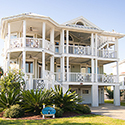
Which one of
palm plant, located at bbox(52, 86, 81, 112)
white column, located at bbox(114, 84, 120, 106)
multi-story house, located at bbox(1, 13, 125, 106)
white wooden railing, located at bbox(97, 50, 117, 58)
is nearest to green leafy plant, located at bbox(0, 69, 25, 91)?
multi-story house, located at bbox(1, 13, 125, 106)

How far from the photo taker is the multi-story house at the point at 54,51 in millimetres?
16547

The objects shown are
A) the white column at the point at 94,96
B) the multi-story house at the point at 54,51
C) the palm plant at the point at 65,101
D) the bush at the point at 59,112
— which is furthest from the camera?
the white column at the point at 94,96

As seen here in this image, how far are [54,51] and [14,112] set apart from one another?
31.5 feet

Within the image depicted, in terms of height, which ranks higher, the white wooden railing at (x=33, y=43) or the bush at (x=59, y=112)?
the white wooden railing at (x=33, y=43)

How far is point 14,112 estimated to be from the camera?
1136cm

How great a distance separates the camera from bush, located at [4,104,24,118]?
11328mm

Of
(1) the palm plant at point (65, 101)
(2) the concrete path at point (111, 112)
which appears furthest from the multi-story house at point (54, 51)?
(2) the concrete path at point (111, 112)

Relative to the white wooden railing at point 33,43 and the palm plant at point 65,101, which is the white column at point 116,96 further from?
the white wooden railing at point 33,43

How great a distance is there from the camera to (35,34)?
1953 centimetres

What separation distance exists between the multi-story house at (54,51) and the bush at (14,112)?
356 centimetres

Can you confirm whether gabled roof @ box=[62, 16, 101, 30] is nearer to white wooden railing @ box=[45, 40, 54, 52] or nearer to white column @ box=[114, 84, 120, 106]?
white wooden railing @ box=[45, 40, 54, 52]

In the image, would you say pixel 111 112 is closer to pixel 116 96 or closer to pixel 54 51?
pixel 116 96

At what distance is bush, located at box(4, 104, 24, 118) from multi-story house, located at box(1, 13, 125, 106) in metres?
3.56

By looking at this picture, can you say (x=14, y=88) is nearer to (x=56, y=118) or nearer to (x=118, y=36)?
(x=56, y=118)
